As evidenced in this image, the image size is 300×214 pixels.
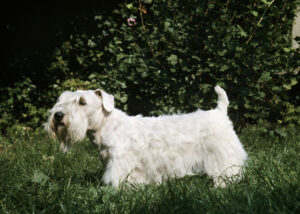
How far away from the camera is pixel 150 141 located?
3488 millimetres

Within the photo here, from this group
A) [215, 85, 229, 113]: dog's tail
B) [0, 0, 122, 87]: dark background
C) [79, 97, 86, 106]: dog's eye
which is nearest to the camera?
Result: [79, 97, 86, 106]: dog's eye

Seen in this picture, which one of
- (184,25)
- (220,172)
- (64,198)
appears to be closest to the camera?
(64,198)

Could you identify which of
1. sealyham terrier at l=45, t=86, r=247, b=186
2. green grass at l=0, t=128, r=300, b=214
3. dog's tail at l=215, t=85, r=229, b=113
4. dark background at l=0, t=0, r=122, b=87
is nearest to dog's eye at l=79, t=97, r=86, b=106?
Answer: sealyham terrier at l=45, t=86, r=247, b=186

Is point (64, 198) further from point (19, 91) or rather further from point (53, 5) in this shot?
point (53, 5)

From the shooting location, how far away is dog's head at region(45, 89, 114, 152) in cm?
330

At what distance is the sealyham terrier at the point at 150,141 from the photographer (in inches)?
132

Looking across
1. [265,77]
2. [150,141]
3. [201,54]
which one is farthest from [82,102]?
[265,77]

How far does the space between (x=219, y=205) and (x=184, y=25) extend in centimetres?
292

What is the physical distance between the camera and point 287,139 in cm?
496

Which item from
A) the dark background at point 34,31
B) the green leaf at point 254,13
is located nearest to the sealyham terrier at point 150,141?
the green leaf at point 254,13

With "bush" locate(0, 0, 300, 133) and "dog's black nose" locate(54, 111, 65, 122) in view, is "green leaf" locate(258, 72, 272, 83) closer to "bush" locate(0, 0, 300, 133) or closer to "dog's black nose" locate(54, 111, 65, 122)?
"bush" locate(0, 0, 300, 133)

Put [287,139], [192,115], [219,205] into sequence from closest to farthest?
[219,205], [192,115], [287,139]

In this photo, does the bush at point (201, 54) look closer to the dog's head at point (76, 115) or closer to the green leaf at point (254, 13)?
the green leaf at point (254, 13)

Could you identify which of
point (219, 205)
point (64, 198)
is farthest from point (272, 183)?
point (64, 198)
